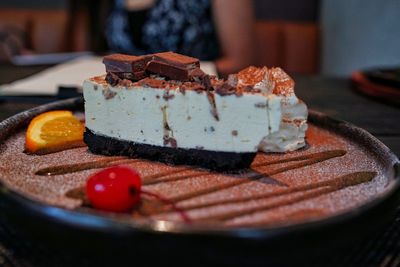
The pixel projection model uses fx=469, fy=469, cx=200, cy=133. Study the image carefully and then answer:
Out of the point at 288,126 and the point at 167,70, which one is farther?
the point at 288,126

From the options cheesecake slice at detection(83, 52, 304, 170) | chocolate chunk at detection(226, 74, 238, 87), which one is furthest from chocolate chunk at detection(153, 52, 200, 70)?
chocolate chunk at detection(226, 74, 238, 87)

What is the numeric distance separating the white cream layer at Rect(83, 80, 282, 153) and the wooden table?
328mm

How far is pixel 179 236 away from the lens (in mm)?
729

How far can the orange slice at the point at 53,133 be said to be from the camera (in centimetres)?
124

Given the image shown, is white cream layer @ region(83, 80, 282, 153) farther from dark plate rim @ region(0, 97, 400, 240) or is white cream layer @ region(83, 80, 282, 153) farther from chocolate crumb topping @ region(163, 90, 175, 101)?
dark plate rim @ region(0, 97, 400, 240)

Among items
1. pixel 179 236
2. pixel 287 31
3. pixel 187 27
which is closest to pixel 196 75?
pixel 179 236

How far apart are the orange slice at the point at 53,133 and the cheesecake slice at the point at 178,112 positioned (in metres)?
0.08

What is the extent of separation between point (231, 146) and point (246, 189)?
14 centimetres

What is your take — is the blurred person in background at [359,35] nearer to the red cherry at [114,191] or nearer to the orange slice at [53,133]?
the orange slice at [53,133]

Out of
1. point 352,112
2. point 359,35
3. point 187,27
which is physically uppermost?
point 187,27

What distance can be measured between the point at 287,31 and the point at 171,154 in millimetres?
3119

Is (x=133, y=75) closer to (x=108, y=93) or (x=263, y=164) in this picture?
(x=108, y=93)

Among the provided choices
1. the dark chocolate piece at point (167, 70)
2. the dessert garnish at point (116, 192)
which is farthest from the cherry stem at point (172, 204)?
the dark chocolate piece at point (167, 70)

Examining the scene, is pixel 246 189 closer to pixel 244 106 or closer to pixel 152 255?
pixel 244 106
